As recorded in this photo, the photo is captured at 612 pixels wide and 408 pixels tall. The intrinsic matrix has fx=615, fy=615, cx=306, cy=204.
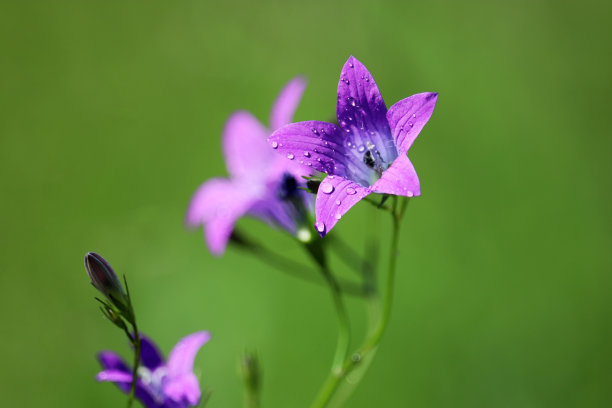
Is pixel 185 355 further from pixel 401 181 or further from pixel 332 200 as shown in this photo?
pixel 401 181

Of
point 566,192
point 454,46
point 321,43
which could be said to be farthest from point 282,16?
point 566,192

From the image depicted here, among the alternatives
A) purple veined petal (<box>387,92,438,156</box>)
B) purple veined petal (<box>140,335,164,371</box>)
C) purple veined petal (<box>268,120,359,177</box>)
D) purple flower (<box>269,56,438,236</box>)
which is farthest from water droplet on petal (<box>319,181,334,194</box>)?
purple veined petal (<box>140,335,164,371</box>)

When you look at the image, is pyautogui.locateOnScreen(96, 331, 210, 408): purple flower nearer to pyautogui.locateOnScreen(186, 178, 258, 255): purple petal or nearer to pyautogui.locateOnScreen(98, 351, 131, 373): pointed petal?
pyautogui.locateOnScreen(98, 351, 131, 373): pointed petal

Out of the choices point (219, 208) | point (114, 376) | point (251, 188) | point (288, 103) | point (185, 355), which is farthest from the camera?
point (251, 188)

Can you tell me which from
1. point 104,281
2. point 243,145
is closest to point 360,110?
point 104,281

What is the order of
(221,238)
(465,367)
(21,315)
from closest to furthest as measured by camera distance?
(221,238) → (465,367) → (21,315)

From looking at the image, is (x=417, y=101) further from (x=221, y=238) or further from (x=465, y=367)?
(x=465, y=367)
